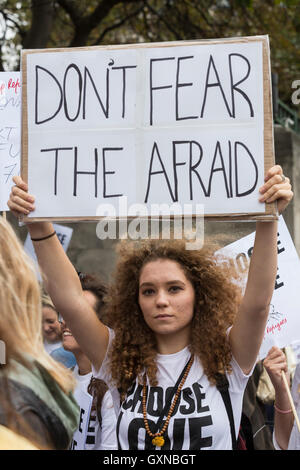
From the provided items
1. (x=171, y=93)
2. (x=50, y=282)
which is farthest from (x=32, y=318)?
(x=171, y=93)

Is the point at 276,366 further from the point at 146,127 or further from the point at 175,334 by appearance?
the point at 146,127

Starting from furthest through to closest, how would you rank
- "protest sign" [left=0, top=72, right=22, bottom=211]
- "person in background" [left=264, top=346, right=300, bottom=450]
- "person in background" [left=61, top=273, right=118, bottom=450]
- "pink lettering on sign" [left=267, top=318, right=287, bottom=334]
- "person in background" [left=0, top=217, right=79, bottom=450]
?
"protest sign" [left=0, top=72, right=22, bottom=211] → "pink lettering on sign" [left=267, top=318, right=287, bottom=334] → "person in background" [left=61, top=273, right=118, bottom=450] → "person in background" [left=264, top=346, right=300, bottom=450] → "person in background" [left=0, top=217, right=79, bottom=450]

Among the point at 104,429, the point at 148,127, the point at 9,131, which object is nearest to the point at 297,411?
the point at 104,429

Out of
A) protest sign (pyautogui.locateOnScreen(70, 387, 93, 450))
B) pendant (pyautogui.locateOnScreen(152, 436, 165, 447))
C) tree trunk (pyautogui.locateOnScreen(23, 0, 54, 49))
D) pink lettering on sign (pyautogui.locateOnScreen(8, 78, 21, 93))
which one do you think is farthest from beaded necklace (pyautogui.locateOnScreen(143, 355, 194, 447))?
tree trunk (pyautogui.locateOnScreen(23, 0, 54, 49))

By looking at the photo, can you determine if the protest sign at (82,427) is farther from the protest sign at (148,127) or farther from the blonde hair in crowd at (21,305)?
the blonde hair in crowd at (21,305)

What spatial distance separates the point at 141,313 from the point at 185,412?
45 cm

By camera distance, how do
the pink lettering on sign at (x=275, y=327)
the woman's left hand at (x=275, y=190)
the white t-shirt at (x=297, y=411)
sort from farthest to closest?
the pink lettering on sign at (x=275, y=327) < the white t-shirt at (x=297, y=411) < the woman's left hand at (x=275, y=190)

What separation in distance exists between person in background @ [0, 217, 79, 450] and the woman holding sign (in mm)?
770

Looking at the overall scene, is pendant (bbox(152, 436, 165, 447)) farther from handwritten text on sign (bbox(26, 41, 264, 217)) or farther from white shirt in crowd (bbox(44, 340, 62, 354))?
white shirt in crowd (bbox(44, 340, 62, 354))

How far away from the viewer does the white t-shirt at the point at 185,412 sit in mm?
2045

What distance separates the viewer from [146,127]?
2.09m

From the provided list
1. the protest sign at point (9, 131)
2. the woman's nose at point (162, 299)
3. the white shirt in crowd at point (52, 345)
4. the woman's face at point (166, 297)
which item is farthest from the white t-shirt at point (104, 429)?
the protest sign at point (9, 131)

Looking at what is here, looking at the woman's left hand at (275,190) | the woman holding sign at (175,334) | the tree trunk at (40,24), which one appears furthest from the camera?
the tree trunk at (40,24)

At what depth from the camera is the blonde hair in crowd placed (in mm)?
1239
